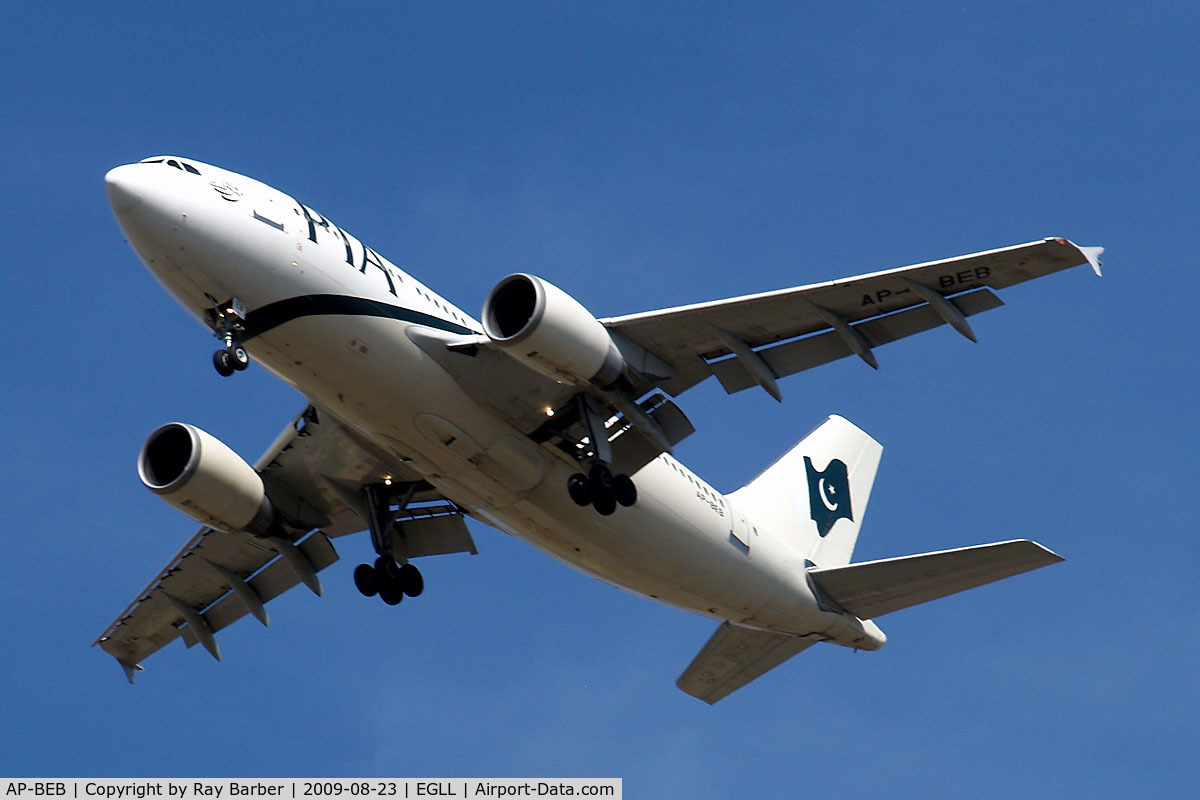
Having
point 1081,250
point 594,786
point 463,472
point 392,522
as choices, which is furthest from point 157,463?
point 1081,250

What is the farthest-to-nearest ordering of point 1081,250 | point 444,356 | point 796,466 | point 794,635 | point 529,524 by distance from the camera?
point 796,466
point 794,635
point 529,524
point 444,356
point 1081,250

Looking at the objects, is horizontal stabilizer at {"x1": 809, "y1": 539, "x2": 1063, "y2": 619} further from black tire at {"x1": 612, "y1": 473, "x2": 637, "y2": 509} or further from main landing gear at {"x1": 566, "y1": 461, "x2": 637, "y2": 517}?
main landing gear at {"x1": 566, "y1": 461, "x2": 637, "y2": 517}

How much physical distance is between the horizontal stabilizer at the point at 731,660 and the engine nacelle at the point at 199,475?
349 inches

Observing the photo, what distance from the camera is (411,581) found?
91.0 feet

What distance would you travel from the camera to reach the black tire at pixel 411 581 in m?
27.7

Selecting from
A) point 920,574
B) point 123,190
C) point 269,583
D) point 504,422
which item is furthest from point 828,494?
point 123,190

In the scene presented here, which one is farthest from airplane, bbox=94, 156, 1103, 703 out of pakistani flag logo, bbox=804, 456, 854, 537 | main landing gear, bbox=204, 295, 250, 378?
pakistani flag logo, bbox=804, 456, 854, 537

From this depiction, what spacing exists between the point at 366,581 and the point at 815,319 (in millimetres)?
9419

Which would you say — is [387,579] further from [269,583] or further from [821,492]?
[821,492]

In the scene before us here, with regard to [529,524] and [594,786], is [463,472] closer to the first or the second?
[529,524]

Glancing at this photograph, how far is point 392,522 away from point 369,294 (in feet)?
21.4

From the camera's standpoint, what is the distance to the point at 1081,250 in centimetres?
2136

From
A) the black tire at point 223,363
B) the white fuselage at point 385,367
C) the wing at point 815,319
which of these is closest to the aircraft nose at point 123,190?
the white fuselage at point 385,367

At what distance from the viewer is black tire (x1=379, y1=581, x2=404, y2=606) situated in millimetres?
27625
